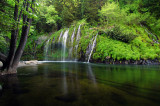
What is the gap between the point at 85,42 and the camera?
13844 millimetres

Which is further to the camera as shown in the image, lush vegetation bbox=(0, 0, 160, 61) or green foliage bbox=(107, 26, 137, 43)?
green foliage bbox=(107, 26, 137, 43)

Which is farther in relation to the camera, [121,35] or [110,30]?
[110,30]

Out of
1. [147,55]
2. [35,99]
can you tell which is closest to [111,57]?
[147,55]

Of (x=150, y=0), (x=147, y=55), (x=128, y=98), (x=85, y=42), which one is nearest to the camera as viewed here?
(x=128, y=98)

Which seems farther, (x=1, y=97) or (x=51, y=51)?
(x=51, y=51)

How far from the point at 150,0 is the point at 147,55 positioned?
5.08 m

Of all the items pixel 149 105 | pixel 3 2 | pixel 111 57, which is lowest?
pixel 149 105

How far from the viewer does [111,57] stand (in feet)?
35.3

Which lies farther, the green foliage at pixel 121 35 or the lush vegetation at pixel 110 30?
the green foliage at pixel 121 35

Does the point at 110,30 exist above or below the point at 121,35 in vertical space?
above

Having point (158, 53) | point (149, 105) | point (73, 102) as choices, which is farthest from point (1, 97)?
point (158, 53)

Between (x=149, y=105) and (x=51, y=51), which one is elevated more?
(x=51, y=51)

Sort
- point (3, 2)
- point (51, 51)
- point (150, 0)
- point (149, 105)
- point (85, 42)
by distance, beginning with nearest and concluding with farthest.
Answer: point (149, 105) < point (3, 2) < point (150, 0) < point (85, 42) < point (51, 51)

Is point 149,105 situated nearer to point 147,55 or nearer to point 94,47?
point 147,55
